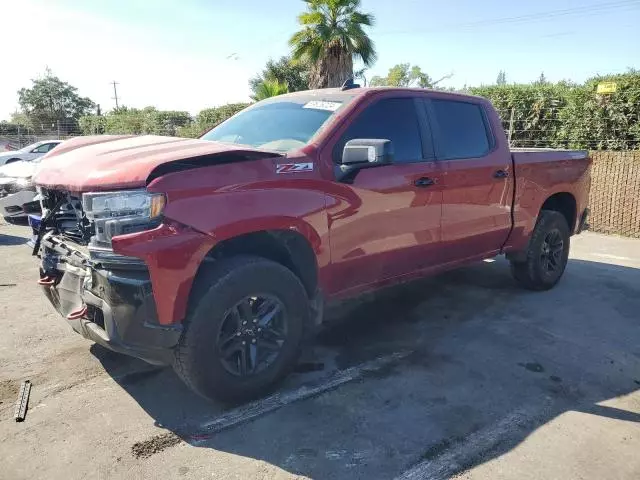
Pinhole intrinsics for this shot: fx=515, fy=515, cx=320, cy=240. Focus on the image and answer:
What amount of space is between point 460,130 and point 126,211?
3.08 m

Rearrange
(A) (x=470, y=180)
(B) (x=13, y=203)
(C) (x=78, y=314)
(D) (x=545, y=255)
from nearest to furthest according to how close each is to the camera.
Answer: (C) (x=78, y=314), (A) (x=470, y=180), (D) (x=545, y=255), (B) (x=13, y=203)

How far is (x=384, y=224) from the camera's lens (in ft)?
12.6

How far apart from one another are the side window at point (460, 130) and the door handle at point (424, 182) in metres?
0.29

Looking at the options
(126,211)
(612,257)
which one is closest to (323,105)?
(126,211)

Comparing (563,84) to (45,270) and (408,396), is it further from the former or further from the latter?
(45,270)

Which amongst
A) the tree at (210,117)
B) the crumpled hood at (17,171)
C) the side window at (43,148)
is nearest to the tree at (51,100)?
the tree at (210,117)

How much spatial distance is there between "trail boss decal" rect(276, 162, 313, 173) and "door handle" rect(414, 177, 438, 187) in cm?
104

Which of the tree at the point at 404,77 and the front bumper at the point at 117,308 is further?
the tree at the point at 404,77

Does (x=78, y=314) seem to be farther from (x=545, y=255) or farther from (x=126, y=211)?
(x=545, y=255)

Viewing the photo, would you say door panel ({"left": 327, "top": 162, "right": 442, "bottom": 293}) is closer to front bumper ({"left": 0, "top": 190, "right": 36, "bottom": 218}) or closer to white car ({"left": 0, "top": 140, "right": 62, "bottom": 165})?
front bumper ({"left": 0, "top": 190, "right": 36, "bottom": 218})

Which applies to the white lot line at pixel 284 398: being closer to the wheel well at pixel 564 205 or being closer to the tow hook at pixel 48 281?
the tow hook at pixel 48 281

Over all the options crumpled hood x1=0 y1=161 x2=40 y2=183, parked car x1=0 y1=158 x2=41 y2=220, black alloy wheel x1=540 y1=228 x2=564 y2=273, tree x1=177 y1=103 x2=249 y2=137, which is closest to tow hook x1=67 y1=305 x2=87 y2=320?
parked car x1=0 y1=158 x2=41 y2=220

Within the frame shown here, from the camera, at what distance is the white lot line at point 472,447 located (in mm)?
2605

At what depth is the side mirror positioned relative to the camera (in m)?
3.31
